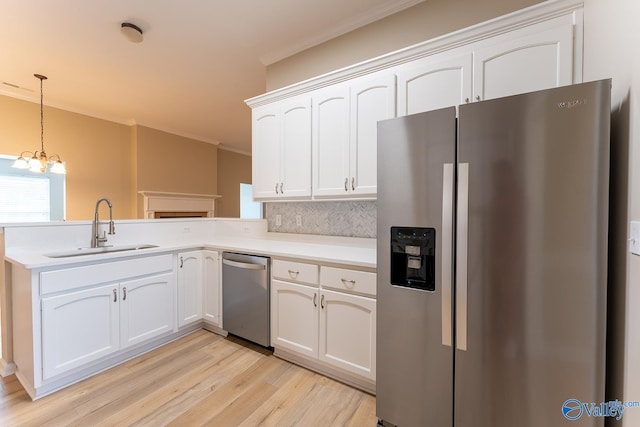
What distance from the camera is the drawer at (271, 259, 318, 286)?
6.59 feet

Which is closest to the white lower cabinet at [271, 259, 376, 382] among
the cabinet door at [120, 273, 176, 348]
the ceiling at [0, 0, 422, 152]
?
the cabinet door at [120, 273, 176, 348]

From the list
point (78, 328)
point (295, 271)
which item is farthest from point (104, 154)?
point (295, 271)

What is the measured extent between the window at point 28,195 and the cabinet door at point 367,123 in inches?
193

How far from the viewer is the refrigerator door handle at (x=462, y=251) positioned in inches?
48.1

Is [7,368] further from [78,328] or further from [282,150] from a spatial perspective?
[282,150]

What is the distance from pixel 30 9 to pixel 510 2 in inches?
145

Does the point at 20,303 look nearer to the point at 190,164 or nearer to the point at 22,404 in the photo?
the point at 22,404

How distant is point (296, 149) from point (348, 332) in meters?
1.55

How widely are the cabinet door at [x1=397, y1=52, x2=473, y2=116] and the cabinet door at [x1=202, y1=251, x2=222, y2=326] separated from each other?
207cm

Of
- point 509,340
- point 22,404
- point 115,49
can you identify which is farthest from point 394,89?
point 22,404

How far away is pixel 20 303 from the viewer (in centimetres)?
188

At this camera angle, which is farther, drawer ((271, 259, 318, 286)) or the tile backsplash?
the tile backsplash

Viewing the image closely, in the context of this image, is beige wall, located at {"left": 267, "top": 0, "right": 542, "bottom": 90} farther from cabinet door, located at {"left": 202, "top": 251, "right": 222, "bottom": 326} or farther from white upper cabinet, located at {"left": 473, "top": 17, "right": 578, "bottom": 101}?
cabinet door, located at {"left": 202, "top": 251, "right": 222, "bottom": 326}

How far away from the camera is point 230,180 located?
7395 millimetres
